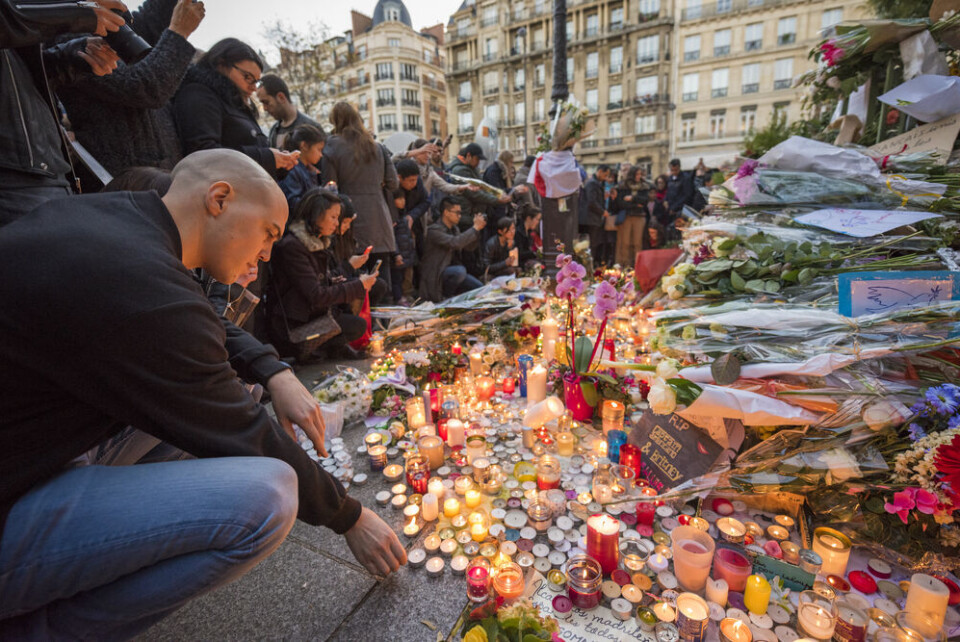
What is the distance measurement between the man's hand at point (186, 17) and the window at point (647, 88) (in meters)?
28.8

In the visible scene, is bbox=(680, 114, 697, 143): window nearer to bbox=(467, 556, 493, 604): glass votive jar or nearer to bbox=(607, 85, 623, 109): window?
bbox=(607, 85, 623, 109): window

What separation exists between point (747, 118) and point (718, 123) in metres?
1.39

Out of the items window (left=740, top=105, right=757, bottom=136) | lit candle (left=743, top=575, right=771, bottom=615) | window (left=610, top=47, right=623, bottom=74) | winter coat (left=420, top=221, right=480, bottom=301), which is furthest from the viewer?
window (left=610, top=47, right=623, bottom=74)

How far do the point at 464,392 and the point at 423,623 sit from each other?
156 cm

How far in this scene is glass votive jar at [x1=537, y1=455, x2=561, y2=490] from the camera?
78.2 inches

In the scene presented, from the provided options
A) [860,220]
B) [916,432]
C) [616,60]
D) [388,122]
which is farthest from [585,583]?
[388,122]

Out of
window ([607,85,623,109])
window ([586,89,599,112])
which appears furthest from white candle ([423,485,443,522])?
window ([586,89,599,112])

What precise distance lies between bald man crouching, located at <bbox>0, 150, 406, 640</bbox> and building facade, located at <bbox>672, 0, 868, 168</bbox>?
26138 mm

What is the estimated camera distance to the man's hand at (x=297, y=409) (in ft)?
5.11

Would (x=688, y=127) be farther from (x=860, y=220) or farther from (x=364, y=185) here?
(x=860, y=220)

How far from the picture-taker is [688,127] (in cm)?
2522

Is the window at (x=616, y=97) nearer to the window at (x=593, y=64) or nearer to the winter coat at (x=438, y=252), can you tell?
the window at (x=593, y=64)

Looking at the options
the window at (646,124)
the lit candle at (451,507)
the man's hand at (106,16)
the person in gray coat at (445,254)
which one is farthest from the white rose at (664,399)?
the window at (646,124)

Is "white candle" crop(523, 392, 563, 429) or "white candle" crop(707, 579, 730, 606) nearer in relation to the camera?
"white candle" crop(707, 579, 730, 606)
